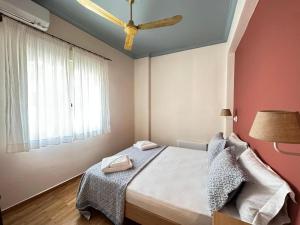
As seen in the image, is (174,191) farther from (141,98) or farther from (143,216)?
(141,98)

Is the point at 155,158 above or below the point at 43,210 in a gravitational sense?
above

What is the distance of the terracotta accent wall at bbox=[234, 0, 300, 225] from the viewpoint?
0.86m

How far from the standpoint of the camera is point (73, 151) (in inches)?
99.6

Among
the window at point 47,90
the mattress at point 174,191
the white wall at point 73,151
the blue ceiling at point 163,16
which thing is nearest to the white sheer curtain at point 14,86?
the window at point 47,90

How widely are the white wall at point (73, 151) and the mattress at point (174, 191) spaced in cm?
143

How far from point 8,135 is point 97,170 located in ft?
3.49

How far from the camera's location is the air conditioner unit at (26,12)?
5.19 ft

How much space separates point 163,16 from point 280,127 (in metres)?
2.19

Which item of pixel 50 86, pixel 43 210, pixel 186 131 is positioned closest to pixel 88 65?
pixel 50 86

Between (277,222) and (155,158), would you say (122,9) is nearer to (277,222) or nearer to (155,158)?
(155,158)

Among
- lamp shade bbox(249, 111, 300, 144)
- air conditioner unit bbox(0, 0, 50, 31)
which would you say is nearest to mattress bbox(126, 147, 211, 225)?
lamp shade bbox(249, 111, 300, 144)

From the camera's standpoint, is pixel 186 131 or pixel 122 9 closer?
pixel 122 9

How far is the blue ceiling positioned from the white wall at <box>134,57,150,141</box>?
588 mm

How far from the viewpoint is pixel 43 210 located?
183 centimetres
